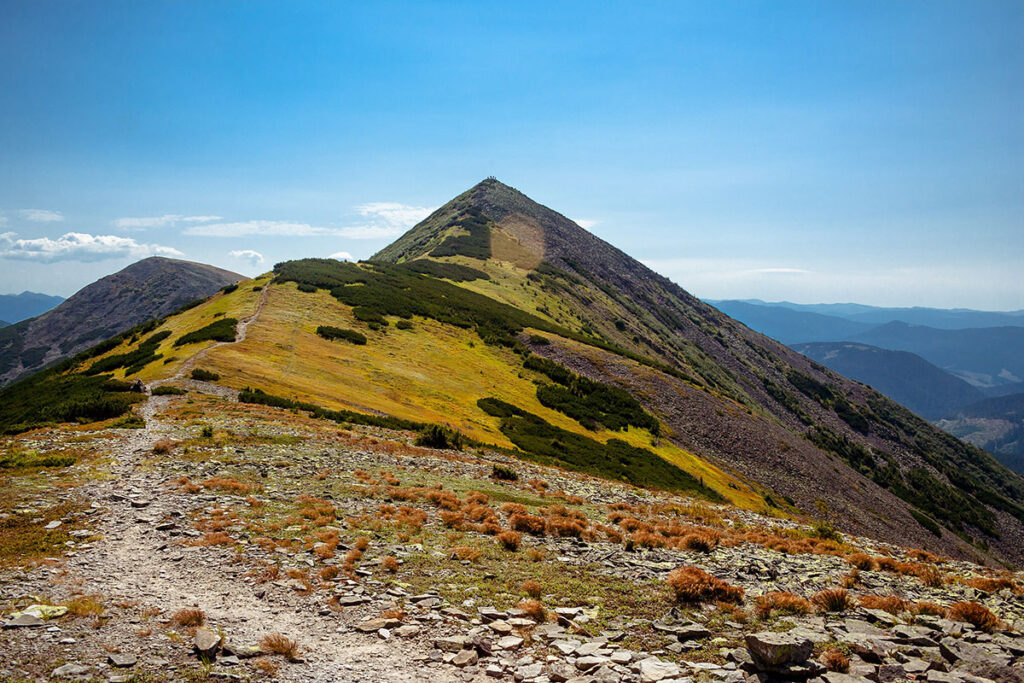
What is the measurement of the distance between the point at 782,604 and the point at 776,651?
3.90m

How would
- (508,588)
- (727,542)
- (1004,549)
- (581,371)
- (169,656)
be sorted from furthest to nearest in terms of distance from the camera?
(1004,549) < (581,371) < (727,542) < (508,588) < (169,656)

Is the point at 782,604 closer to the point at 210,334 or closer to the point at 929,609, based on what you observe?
the point at 929,609

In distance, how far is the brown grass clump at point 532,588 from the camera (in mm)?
11172

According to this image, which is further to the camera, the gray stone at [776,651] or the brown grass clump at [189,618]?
the brown grass clump at [189,618]

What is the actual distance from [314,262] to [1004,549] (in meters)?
110

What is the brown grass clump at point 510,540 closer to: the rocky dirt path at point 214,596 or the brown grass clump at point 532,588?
the brown grass clump at point 532,588

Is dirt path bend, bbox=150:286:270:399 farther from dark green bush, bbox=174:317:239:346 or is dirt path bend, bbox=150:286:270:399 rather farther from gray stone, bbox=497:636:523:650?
gray stone, bbox=497:636:523:650

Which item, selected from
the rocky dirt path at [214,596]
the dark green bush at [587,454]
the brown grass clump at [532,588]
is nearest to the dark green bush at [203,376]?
the rocky dirt path at [214,596]

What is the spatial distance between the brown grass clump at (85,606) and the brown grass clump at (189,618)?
133 cm

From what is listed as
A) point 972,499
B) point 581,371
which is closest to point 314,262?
point 581,371

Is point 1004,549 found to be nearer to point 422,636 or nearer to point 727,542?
point 727,542

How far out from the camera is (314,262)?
8500 centimetres

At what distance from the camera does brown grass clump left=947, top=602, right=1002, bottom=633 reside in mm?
10055

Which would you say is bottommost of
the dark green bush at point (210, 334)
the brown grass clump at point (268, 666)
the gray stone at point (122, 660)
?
the brown grass clump at point (268, 666)
